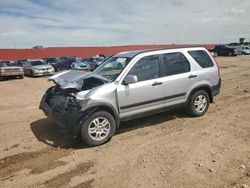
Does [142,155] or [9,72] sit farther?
[9,72]

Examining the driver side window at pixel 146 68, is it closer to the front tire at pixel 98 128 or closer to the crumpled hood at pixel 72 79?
the crumpled hood at pixel 72 79

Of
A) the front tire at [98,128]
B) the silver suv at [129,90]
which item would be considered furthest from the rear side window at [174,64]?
the front tire at [98,128]

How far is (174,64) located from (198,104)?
125 centimetres

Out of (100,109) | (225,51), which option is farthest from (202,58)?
(225,51)

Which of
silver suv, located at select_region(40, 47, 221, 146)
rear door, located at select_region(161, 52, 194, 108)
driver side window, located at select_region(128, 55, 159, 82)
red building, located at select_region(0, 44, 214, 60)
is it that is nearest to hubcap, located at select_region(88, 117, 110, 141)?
silver suv, located at select_region(40, 47, 221, 146)

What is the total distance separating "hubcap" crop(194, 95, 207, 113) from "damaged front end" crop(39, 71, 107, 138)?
254 cm

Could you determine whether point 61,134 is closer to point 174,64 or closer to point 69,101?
point 69,101

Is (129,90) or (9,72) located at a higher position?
(129,90)

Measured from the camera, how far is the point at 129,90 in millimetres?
5445

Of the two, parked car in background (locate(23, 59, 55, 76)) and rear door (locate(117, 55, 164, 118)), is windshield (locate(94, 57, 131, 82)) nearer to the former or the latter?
rear door (locate(117, 55, 164, 118))

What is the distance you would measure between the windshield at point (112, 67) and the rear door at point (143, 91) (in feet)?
0.80

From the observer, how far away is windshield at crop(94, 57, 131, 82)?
223 inches

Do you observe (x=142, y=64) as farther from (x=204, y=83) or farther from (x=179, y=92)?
(x=204, y=83)

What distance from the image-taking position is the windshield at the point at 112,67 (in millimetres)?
5653
